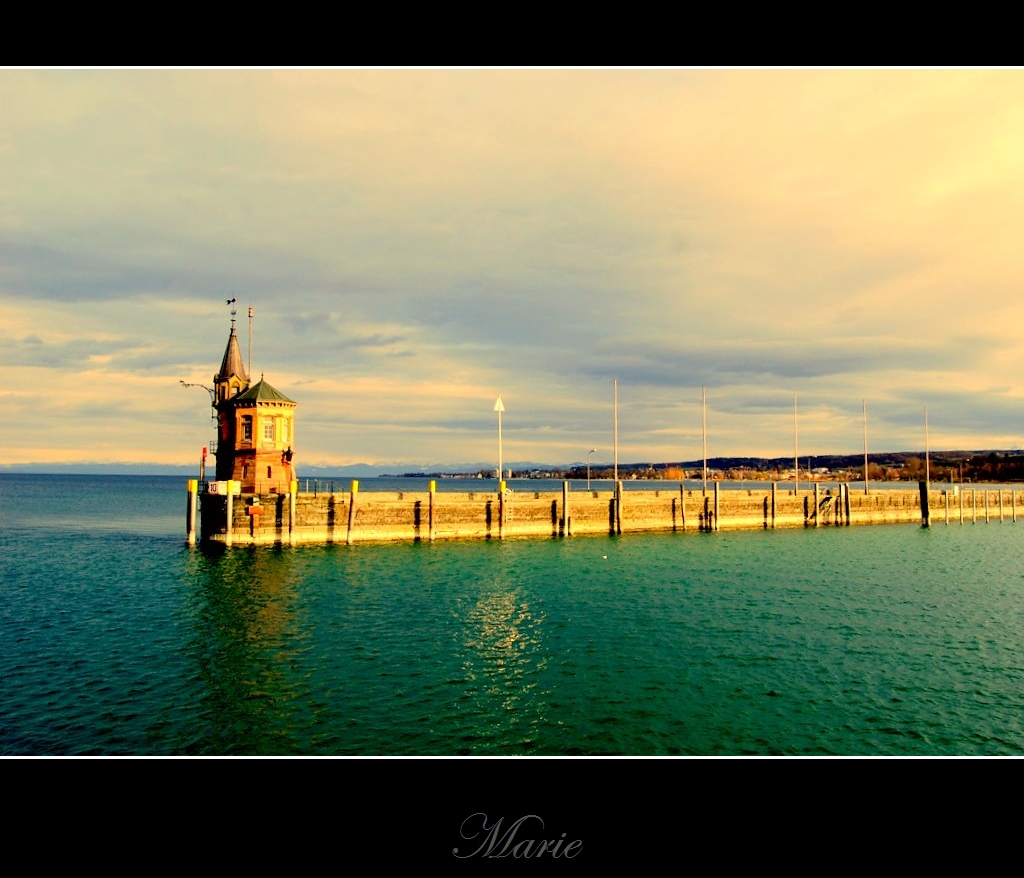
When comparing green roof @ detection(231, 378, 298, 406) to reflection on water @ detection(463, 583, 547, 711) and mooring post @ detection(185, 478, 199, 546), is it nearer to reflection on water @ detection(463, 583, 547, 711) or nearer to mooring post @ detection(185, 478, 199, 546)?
mooring post @ detection(185, 478, 199, 546)

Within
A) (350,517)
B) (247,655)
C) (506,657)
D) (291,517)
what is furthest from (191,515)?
(506,657)

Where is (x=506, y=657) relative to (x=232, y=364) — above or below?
below

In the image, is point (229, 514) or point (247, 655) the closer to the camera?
point (247, 655)

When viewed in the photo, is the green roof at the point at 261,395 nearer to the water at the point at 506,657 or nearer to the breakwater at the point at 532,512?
the breakwater at the point at 532,512

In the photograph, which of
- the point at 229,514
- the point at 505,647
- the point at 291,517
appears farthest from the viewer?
the point at 291,517

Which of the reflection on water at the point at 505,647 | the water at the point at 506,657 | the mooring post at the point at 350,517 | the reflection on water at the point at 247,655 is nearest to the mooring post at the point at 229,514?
the water at the point at 506,657

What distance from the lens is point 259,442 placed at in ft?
154

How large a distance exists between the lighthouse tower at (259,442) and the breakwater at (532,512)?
1.89 m

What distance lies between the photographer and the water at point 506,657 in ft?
47.7

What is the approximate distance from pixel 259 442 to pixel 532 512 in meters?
23.2

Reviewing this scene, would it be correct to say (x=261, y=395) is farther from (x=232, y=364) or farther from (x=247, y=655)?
(x=247, y=655)

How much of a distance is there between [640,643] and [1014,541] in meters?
55.2
